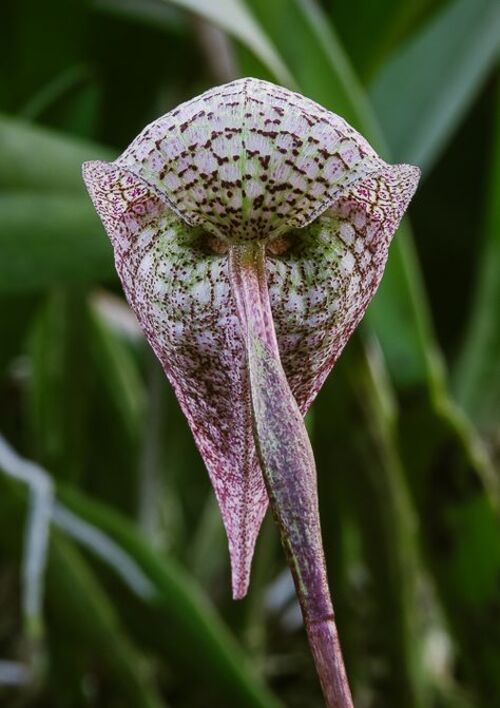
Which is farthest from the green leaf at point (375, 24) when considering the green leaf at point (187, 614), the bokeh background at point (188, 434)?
the green leaf at point (187, 614)

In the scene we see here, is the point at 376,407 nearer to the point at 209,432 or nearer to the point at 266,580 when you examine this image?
the point at 266,580

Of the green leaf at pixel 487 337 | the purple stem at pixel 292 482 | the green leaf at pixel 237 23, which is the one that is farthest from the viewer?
the green leaf at pixel 487 337

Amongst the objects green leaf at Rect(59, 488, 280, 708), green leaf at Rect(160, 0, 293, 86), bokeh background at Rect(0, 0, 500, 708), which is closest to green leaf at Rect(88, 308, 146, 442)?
bokeh background at Rect(0, 0, 500, 708)

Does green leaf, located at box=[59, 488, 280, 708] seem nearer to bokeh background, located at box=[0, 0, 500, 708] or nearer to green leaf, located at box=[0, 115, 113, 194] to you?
bokeh background, located at box=[0, 0, 500, 708]

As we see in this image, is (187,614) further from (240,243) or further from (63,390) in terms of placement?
(240,243)

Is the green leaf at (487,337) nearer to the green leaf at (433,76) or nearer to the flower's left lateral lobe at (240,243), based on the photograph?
the green leaf at (433,76)

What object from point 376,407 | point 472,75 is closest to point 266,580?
point 376,407
